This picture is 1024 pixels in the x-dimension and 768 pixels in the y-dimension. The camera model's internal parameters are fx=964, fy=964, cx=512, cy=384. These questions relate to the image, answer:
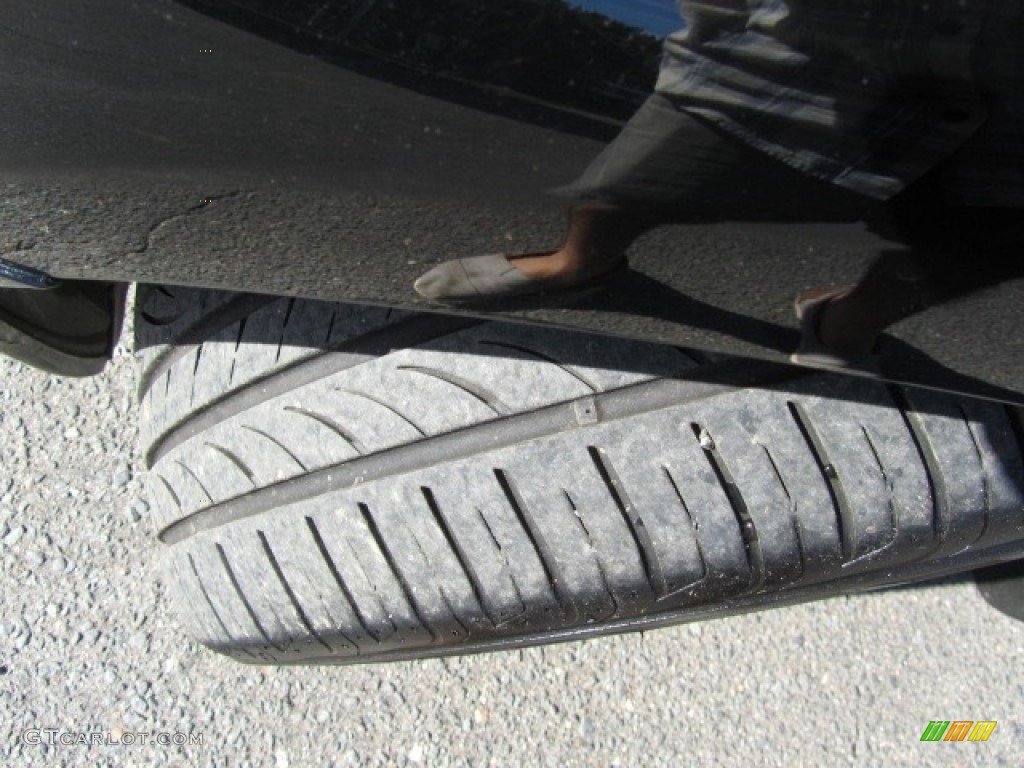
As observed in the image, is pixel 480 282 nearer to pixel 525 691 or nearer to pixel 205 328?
pixel 205 328

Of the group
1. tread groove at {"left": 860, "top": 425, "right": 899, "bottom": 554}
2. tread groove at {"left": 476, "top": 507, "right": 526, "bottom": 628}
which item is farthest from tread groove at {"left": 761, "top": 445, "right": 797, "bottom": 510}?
tread groove at {"left": 476, "top": 507, "right": 526, "bottom": 628}

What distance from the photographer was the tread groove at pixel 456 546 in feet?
3.76

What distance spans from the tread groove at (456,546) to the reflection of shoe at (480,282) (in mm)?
329

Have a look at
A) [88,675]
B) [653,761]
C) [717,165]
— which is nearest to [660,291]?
[717,165]

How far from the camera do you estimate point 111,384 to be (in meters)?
1.95

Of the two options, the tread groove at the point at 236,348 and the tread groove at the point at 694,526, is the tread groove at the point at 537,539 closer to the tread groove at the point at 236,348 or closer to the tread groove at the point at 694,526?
the tread groove at the point at 694,526

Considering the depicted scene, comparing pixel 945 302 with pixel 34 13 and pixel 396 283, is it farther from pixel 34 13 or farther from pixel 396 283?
pixel 34 13

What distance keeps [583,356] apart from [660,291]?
254 millimetres

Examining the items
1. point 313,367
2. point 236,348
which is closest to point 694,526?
point 313,367

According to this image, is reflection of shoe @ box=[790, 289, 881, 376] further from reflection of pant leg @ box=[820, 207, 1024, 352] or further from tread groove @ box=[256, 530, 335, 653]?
tread groove @ box=[256, 530, 335, 653]

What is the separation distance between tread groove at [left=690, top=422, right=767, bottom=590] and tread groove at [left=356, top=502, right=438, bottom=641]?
1.31 ft

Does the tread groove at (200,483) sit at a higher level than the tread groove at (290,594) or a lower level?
higher

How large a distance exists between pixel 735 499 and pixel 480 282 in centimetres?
44

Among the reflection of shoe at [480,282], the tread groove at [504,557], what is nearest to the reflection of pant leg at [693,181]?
the reflection of shoe at [480,282]
